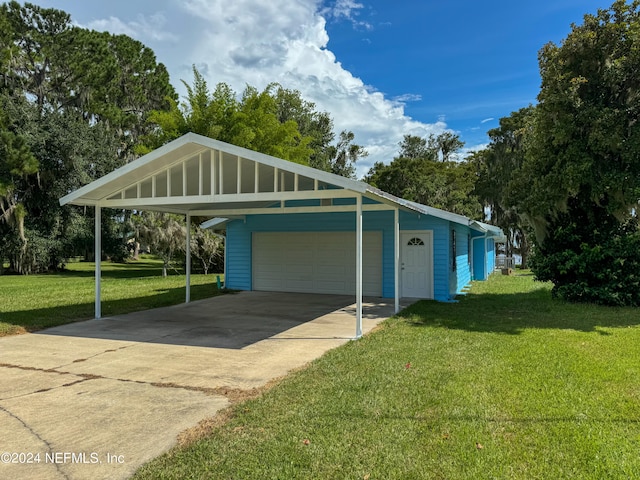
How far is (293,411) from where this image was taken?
398 centimetres

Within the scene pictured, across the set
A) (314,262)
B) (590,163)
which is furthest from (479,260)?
(590,163)

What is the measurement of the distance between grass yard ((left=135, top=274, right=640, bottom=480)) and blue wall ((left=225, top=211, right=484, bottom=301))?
203 inches

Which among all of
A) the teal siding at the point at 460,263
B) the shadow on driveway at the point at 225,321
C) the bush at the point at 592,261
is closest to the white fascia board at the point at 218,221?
the shadow on driveway at the point at 225,321

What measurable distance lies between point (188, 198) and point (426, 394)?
509 cm

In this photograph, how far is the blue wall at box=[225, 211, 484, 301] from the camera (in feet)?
38.6

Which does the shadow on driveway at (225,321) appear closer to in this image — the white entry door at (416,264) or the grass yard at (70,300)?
the grass yard at (70,300)

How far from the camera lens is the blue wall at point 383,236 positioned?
38.6ft

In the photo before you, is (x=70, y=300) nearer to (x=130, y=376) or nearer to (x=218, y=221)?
(x=218, y=221)

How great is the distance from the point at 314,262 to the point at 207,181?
542cm

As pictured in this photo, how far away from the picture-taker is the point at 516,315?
9.13 metres

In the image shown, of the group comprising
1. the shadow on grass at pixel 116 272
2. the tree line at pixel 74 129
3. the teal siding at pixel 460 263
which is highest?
the tree line at pixel 74 129

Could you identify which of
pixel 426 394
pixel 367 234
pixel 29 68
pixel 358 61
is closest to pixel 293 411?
pixel 426 394

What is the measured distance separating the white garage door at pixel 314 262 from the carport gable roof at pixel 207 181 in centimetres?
351

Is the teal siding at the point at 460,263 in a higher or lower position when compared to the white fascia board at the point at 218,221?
lower
